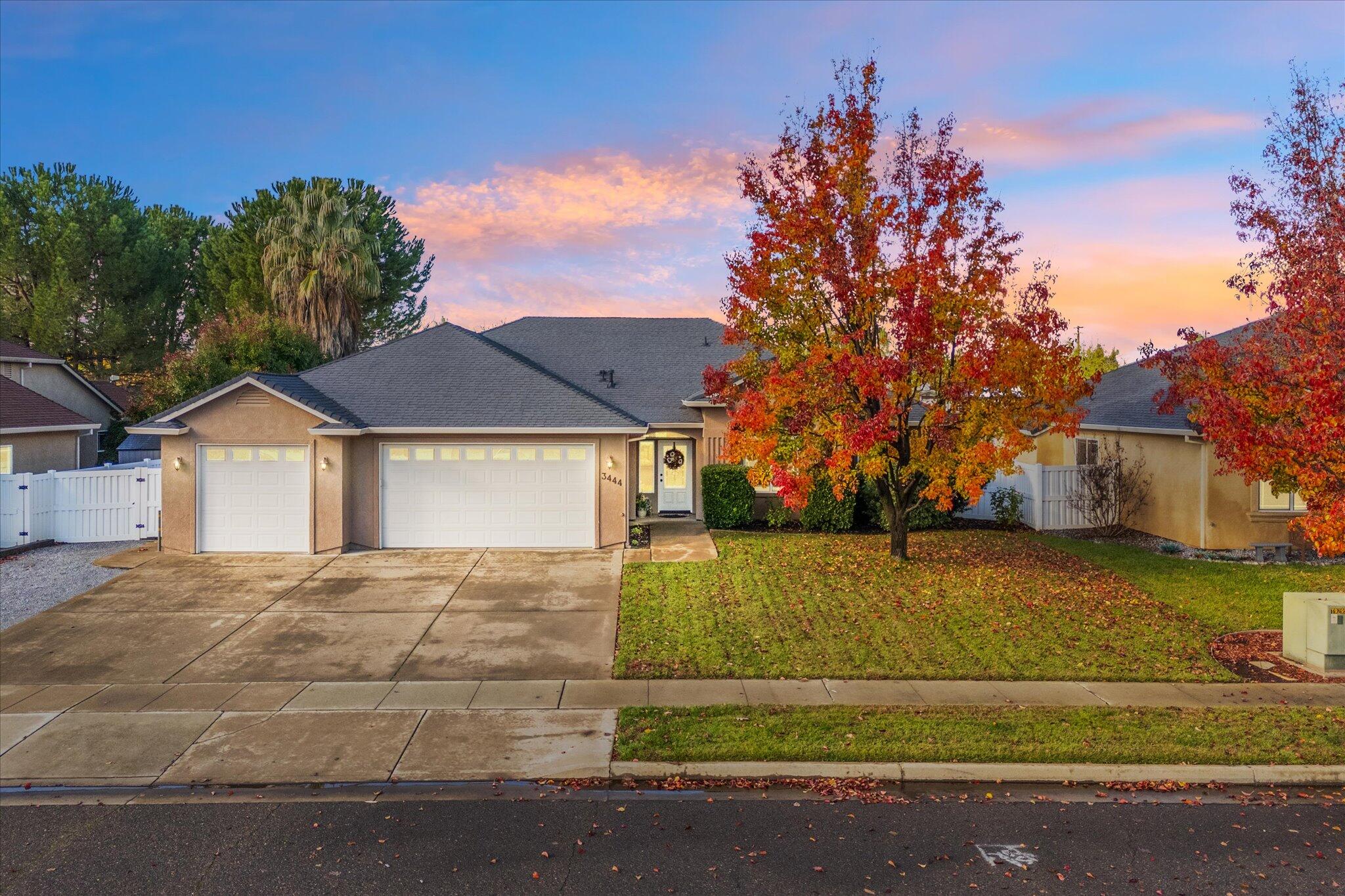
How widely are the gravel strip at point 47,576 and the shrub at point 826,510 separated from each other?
13899 mm

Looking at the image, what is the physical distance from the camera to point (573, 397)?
54.7 ft

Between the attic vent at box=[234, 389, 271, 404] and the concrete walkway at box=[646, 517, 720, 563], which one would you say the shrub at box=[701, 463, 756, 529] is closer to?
the concrete walkway at box=[646, 517, 720, 563]

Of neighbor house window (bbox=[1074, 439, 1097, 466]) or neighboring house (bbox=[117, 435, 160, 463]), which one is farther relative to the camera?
neighboring house (bbox=[117, 435, 160, 463])

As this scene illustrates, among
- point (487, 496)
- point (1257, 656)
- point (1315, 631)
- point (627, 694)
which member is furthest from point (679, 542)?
point (1315, 631)

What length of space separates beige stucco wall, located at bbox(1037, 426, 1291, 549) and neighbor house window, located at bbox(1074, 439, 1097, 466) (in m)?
1.93

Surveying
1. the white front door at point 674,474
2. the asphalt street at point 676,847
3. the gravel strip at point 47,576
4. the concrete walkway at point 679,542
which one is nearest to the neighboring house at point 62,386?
the gravel strip at point 47,576

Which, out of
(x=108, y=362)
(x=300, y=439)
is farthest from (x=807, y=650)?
(x=108, y=362)

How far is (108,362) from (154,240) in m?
6.54

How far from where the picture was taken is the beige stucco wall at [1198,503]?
52.5ft

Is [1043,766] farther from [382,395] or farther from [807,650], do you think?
[382,395]

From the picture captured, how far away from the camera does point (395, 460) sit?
52.4 feet

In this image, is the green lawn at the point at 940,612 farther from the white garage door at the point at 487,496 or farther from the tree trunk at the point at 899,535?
the white garage door at the point at 487,496

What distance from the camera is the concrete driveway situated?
9.22 m

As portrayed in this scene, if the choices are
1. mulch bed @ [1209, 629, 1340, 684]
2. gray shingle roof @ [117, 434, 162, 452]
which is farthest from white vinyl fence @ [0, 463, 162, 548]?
mulch bed @ [1209, 629, 1340, 684]
